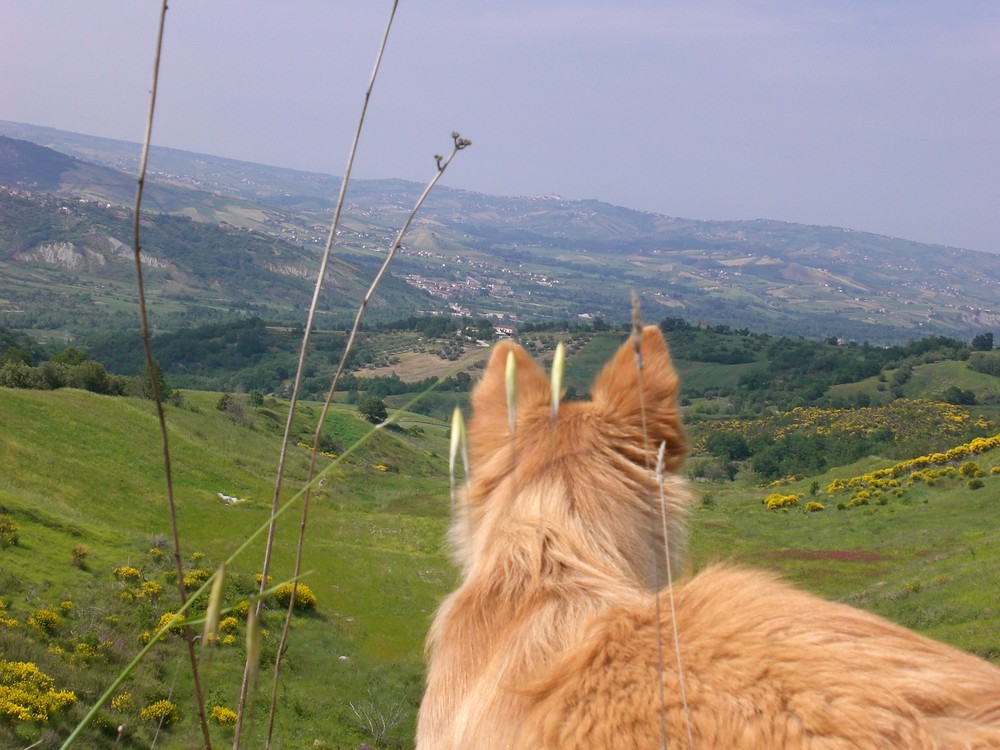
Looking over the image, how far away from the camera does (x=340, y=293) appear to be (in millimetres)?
192750

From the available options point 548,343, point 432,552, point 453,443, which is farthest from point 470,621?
point 548,343

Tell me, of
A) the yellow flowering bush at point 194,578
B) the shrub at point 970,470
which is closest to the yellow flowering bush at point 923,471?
the shrub at point 970,470

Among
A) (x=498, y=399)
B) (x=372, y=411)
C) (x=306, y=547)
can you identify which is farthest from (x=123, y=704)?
(x=372, y=411)

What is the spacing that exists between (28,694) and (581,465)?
21.2ft

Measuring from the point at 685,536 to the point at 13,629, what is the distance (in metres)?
8.13

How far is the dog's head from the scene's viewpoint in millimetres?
1768

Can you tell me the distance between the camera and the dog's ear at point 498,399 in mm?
1890

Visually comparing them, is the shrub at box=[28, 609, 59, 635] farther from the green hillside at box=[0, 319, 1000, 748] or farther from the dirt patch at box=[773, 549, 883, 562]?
the dirt patch at box=[773, 549, 883, 562]

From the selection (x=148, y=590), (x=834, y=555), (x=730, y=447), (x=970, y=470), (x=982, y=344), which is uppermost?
(x=982, y=344)

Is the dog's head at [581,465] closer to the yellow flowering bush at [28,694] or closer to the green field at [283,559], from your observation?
the green field at [283,559]

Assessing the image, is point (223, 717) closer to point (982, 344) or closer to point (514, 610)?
point (514, 610)

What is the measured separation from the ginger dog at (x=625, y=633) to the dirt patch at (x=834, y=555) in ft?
69.2

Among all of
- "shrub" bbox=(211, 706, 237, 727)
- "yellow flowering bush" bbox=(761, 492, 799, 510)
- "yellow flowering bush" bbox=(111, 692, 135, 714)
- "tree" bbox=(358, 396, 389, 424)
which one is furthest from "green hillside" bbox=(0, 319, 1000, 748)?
"tree" bbox=(358, 396, 389, 424)

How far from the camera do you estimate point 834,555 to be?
21.2m
